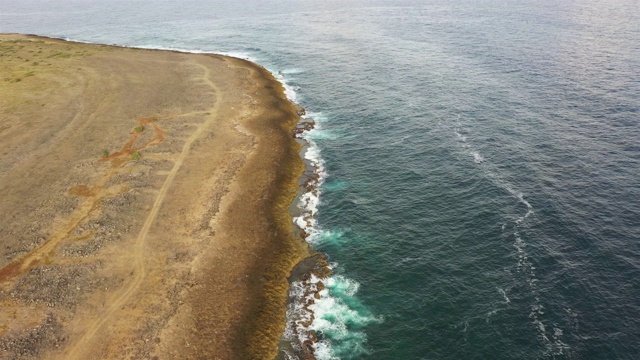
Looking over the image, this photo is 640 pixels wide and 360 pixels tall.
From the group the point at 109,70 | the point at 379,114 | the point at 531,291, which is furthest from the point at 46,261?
the point at 109,70

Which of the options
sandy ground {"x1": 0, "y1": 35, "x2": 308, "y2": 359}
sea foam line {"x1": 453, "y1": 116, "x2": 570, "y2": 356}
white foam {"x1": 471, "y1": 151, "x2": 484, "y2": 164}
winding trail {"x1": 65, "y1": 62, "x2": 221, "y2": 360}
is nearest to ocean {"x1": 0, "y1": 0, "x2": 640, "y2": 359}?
sea foam line {"x1": 453, "y1": 116, "x2": 570, "y2": 356}

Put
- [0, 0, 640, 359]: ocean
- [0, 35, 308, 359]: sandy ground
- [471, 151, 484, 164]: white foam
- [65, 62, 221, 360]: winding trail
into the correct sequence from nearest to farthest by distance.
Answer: [65, 62, 221, 360]: winding trail → [0, 35, 308, 359]: sandy ground → [0, 0, 640, 359]: ocean → [471, 151, 484, 164]: white foam

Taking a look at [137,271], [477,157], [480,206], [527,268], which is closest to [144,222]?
[137,271]

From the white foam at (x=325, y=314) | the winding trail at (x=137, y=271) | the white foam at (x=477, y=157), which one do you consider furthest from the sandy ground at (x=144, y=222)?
the white foam at (x=477, y=157)

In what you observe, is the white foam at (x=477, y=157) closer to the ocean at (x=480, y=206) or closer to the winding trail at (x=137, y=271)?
the ocean at (x=480, y=206)

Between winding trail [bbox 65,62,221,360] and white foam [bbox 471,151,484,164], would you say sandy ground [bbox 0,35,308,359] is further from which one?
white foam [bbox 471,151,484,164]
